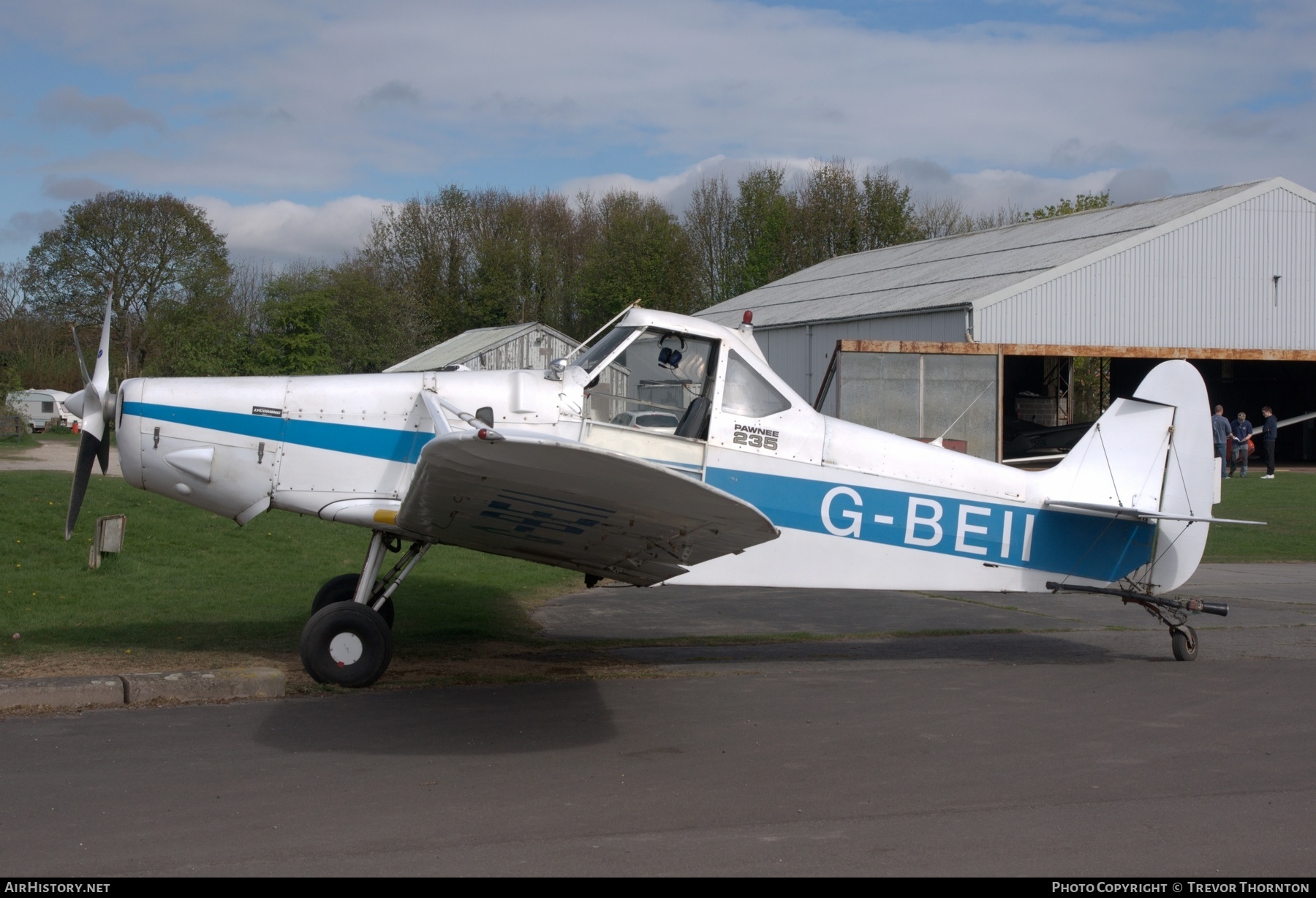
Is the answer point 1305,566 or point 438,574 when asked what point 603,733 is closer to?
point 438,574

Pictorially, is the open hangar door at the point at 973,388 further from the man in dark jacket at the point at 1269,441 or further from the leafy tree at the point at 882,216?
the leafy tree at the point at 882,216

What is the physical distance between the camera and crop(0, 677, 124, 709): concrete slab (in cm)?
642

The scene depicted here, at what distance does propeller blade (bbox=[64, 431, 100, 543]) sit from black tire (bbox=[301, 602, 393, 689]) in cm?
224

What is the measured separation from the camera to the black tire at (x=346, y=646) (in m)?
6.60

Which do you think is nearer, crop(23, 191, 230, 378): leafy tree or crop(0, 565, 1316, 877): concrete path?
crop(0, 565, 1316, 877): concrete path

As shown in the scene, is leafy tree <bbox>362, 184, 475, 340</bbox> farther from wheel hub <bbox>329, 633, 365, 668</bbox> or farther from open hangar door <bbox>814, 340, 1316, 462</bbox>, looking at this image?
wheel hub <bbox>329, 633, 365, 668</bbox>

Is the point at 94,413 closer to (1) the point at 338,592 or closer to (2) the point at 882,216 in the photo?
(1) the point at 338,592

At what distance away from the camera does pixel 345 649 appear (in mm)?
6707

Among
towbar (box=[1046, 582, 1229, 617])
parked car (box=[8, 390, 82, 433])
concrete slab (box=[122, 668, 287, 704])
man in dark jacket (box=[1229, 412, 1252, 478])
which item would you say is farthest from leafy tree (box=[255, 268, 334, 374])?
man in dark jacket (box=[1229, 412, 1252, 478])

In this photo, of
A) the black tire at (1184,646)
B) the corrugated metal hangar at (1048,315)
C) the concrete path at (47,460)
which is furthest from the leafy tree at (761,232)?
the black tire at (1184,646)

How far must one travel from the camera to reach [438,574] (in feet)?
38.4
